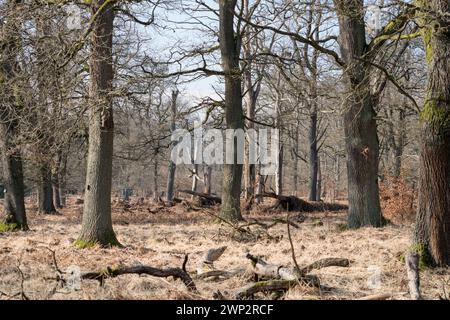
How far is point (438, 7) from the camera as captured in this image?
23.8 feet

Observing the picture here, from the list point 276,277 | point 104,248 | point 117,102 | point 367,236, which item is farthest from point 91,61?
point 367,236

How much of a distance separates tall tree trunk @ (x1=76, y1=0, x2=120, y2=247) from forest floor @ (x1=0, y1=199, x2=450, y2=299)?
1.79ft

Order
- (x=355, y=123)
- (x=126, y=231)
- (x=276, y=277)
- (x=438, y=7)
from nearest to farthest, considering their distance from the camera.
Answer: (x=276, y=277)
(x=438, y=7)
(x=355, y=123)
(x=126, y=231)

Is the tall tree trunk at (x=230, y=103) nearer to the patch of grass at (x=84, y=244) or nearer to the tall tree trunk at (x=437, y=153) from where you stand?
the patch of grass at (x=84, y=244)

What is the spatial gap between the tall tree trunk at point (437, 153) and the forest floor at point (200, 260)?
49 cm

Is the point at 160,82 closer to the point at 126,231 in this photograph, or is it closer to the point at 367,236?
the point at 126,231

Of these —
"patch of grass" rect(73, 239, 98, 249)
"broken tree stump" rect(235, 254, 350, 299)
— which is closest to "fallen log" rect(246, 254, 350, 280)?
"broken tree stump" rect(235, 254, 350, 299)

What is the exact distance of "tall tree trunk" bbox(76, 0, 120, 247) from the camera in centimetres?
1009

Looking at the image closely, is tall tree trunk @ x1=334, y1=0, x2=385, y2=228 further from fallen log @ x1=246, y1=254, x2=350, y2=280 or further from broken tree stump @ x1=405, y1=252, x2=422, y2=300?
broken tree stump @ x1=405, y1=252, x2=422, y2=300

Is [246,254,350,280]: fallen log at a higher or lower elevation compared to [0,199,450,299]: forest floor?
higher

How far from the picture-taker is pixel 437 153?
736 centimetres

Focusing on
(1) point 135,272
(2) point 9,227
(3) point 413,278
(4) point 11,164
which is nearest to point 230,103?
(4) point 11,164

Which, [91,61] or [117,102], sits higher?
[91,61]
